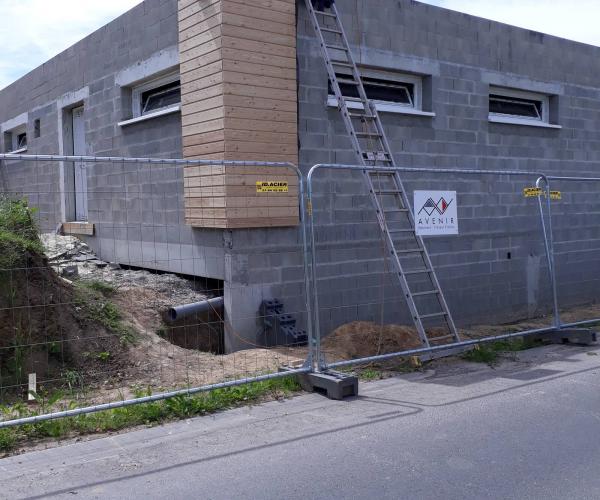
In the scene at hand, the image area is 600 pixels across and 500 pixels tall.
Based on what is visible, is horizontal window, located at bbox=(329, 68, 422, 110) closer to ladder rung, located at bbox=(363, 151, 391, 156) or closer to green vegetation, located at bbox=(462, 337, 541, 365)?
ladder rung, located at bbox=(363, 151, 391, 156)

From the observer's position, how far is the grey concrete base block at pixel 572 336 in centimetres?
909

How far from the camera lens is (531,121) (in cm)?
1284

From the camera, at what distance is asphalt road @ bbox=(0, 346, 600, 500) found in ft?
14.9

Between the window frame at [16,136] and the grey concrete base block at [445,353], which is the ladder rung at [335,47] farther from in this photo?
the window frame at [16,136]

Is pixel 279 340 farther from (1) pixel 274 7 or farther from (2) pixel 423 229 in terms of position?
(1) pixel 274 7

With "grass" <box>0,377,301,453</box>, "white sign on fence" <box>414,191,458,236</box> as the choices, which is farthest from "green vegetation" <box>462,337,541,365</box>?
"grass" <box>0,377,301,453</box>

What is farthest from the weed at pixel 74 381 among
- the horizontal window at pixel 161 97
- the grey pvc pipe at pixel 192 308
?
the horizontal window at pixel 161 97

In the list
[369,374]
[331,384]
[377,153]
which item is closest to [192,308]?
[369,374]

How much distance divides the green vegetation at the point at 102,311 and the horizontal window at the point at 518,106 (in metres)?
7.42

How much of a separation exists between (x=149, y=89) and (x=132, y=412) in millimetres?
6465

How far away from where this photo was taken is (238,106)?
865 centimetres

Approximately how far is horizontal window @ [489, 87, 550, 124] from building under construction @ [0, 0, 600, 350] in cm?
4

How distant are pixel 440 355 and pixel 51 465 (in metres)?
4.79

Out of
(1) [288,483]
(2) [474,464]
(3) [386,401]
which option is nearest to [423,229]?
(3) [386,401]
